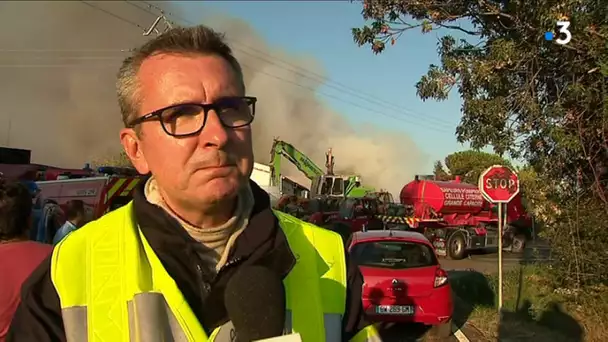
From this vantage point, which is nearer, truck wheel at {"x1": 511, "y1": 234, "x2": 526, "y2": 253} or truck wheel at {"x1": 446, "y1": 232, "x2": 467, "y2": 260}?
truck wheel at {"x1": 446, "y1": 232, "x2": 467, "y2": 260}

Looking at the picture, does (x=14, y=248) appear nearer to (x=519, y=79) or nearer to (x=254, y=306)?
(x=254, y=306)

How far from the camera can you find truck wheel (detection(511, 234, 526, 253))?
26.8 meters

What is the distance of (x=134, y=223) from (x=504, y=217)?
2653 centimetres

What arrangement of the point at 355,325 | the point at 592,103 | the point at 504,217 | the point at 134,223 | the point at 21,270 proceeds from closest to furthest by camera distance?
the point at 134,223 < the point at 355,325 < the point at 21,270 < the point at 592,103 < the point at 504,217

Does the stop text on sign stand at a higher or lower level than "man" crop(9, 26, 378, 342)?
higher

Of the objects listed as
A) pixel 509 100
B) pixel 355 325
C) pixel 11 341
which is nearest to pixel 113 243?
pixel 11 341

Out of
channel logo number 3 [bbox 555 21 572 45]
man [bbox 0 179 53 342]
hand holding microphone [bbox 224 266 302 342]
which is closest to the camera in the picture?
hand holding microphone [bbox 224 266 302 342]

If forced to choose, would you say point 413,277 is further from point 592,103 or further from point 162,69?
point 162,69

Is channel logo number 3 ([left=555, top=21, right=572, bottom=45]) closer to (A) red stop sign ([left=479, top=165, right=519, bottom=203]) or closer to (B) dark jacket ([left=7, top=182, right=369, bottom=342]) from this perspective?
(A) red stop sign ([left=479, top=165, right=519, bottom=203])

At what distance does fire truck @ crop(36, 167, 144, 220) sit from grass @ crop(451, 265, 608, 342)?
19.1ft

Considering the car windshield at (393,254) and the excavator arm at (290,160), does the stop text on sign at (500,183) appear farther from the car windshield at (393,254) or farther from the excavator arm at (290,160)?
the excavator arm at (290,160)

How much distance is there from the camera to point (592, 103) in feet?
28.8

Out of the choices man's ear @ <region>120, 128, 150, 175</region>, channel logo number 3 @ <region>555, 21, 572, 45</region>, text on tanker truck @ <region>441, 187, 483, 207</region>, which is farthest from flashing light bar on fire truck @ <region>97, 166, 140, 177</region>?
text on tanker truck @ <region>441, 187, 483, 207</region>

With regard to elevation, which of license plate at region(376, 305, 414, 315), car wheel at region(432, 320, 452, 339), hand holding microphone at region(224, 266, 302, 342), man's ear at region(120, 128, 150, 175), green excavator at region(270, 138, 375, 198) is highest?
green excavator at region(270, 138, 375, 198)
